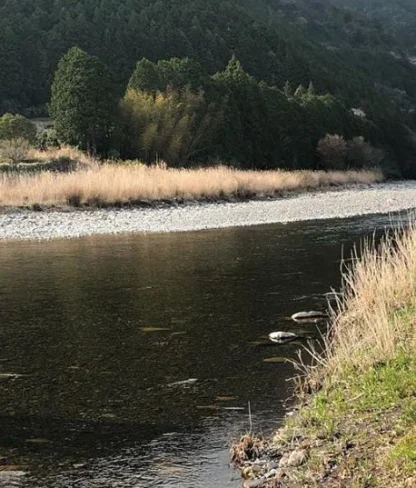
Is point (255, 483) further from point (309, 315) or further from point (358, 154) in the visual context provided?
point (358, 154)

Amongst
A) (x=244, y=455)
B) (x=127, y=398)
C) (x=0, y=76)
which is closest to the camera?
(x=244, y=455)

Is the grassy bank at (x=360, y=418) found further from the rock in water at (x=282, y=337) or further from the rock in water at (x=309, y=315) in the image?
the rock in water at (x=309, y=315)

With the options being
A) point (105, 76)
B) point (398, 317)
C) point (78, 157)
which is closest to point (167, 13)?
point (105, 76)

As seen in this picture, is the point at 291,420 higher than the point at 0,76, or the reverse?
the point at 0,76

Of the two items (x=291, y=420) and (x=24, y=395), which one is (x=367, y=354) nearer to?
(x=291, y=420)

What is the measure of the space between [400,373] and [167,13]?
111 m

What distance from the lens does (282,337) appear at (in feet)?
28.4

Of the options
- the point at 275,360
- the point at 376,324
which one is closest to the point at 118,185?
the point at 275,360

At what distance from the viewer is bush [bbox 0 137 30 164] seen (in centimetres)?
3719

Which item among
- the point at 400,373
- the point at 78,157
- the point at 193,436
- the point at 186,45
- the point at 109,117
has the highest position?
the point at 186,45

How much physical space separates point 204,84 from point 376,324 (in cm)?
5026

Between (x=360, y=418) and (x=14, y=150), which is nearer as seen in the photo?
(x=360, y=418)

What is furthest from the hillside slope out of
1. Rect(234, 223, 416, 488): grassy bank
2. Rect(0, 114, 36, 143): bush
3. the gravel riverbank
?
Rect(234, 223, 416, 488): grassy bank

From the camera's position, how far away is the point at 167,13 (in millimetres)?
110188
